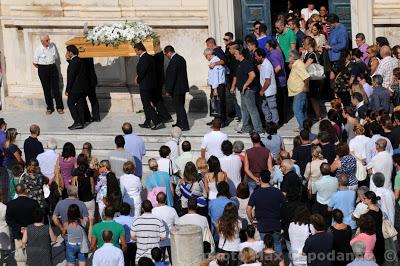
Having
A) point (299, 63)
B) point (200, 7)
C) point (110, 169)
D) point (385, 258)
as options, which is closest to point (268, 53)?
point (299, 63)

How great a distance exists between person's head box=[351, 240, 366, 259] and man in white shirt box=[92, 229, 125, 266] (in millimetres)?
3109

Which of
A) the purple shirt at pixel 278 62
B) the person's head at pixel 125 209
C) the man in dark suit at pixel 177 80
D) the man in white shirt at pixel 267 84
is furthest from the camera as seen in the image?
the man in dark suit at pixel 177 80

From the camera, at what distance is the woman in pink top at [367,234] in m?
18.7

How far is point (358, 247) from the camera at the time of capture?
17906 millimetres

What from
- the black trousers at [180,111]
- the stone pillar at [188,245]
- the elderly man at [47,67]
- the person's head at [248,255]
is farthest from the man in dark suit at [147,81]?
the person's head at [248,255]

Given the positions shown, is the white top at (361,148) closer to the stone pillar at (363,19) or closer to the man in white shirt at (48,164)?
the man in white shirt at (48,164)

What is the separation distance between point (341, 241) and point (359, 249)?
112cm

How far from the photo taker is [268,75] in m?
24.8

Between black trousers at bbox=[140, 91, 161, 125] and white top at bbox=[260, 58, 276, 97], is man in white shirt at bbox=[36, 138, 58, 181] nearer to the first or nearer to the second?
black trousers at bbox=[140, 91, 161, 125]

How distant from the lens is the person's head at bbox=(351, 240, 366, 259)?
58.8 ft

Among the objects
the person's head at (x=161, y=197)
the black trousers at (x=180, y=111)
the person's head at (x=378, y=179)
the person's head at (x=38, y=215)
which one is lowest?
the person's head at (x=38, y=215)

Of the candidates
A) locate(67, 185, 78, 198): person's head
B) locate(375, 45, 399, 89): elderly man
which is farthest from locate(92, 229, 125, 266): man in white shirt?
locate(375, 45, 399, 89): elderly man

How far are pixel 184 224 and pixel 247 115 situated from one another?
609cm

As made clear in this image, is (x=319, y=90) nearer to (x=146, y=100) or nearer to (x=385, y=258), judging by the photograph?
(x=146, y=100)
